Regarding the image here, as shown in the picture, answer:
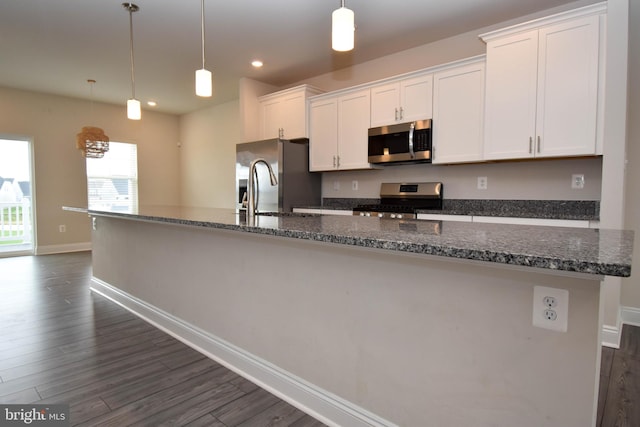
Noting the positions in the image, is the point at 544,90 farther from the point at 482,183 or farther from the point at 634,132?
the point at 482,183

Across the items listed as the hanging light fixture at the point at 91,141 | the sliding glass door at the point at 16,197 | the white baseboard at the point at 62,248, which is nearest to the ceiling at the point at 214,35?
the hanging light fixture at the point at 91,141

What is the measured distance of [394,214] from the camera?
348 cm

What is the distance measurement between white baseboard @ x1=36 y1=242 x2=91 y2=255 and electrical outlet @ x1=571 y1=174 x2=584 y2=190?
23.2 ft

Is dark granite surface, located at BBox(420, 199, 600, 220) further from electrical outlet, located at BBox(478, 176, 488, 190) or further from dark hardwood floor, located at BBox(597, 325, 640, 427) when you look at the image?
dark hardwood floor, located at BBox(597, 325, 640, 427)

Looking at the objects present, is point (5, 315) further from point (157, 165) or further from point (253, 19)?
point (157, 165)

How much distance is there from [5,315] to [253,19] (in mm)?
3254

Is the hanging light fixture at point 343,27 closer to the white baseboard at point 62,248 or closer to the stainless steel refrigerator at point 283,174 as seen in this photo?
the stainless steel refrigerator at point 283,174

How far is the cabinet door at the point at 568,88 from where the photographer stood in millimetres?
2588

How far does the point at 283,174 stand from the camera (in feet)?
14.3

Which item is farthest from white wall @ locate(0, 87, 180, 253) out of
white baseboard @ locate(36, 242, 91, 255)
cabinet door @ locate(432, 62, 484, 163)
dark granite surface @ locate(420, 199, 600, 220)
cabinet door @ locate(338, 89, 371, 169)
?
dark granite surface @ locate(420, 199, 600, 220)

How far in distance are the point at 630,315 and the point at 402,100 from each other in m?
2.68

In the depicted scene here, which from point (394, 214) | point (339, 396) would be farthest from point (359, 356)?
point (394, 214)

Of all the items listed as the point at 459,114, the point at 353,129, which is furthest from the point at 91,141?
the point at 459,114

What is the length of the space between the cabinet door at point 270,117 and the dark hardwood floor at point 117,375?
2802mm
